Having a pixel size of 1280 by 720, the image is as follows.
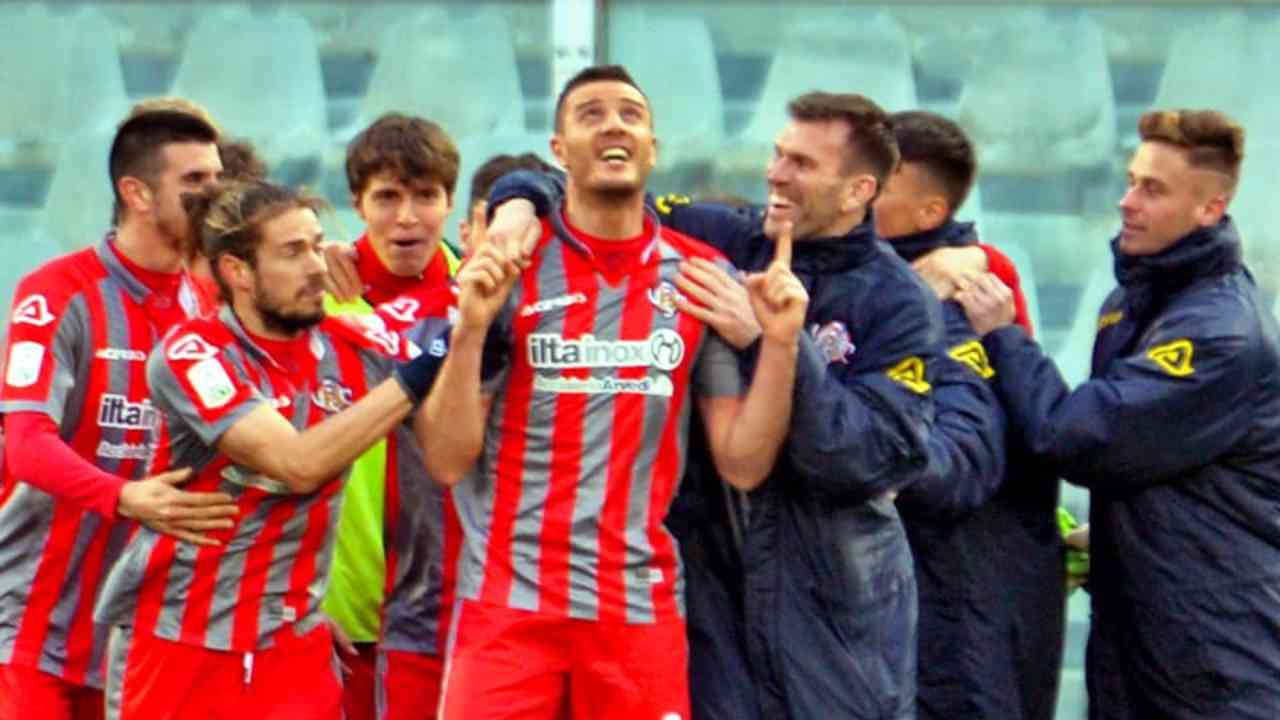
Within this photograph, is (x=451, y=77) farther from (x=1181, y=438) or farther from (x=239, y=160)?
(x=1181, y=438)

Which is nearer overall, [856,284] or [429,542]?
[856,284]

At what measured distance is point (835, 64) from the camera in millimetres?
9516

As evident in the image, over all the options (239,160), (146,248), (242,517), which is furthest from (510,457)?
(239,160)

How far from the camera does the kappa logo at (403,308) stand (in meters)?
6.60

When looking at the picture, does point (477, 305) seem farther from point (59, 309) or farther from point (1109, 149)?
point (1109, 149)

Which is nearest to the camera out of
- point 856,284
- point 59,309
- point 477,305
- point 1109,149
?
point 477,305

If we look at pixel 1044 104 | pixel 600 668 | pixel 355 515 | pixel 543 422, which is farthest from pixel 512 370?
pixel 1044 104

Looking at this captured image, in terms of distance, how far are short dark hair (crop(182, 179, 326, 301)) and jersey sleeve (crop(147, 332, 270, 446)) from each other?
0.61ft

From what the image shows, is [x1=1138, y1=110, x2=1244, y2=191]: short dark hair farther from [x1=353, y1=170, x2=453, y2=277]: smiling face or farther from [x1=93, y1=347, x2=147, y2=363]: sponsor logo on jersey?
[x1=93, y1=347, x2=147, y2=363]: sponsor logo on jersey

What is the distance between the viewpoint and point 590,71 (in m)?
5.94

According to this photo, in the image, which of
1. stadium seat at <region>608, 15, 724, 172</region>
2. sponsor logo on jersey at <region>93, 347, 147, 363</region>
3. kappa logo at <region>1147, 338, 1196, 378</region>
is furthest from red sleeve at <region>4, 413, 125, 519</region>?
stadium seat at <region>608, 15, 724, 172</region>

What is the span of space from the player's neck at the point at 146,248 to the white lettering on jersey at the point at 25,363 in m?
0.37

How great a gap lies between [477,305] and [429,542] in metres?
1.24

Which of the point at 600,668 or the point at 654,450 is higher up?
the point at 654,450
